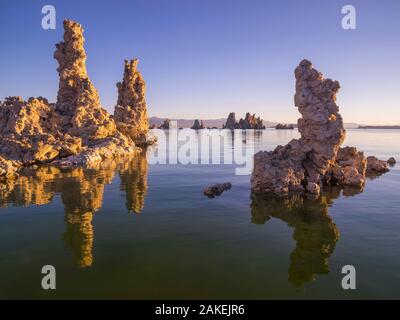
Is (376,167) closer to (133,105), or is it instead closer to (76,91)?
(76,91)

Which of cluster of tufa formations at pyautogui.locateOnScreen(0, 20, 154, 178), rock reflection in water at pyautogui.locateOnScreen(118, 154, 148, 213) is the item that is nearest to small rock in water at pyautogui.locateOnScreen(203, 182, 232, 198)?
rock reflection in water at pyautogui.locateOnScreen(118, 154, 148, 213)

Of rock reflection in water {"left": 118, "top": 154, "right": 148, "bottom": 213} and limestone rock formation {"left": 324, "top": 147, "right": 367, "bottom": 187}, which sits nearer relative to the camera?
rock reflection in water {"left": 118, "top": 154, "right": 148, "bottom": 213}

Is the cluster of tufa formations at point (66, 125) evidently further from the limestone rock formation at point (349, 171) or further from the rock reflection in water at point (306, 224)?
the limestone rock formation at point (349, 171)

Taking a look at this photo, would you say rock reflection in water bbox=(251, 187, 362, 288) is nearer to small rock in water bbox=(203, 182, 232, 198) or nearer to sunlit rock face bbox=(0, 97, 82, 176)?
small rock in water bbox=(203, 182, 232, 198)

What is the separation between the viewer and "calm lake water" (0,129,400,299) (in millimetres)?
12750

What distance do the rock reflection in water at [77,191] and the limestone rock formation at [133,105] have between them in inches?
1623

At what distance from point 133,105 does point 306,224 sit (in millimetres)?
75505

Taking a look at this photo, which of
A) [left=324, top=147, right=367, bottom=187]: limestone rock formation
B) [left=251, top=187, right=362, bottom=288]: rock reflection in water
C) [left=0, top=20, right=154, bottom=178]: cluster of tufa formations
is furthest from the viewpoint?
[left=0, top=20, right=154, bottom=178]: cluster of tufa formations

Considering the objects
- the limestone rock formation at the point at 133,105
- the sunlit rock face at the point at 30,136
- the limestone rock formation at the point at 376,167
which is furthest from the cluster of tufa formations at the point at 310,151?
the limestone rock formation at the point at 133,105

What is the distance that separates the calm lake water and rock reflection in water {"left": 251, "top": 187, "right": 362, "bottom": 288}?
0.23 ft

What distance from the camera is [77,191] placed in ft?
97.3

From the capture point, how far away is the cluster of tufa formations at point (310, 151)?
2930cm

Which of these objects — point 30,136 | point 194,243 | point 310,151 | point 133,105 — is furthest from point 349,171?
point 133,105
